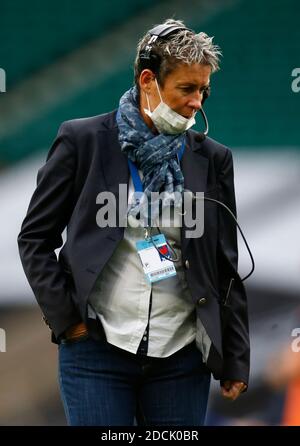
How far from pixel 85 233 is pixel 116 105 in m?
1.81

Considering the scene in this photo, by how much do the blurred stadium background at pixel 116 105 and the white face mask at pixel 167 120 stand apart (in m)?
1.68

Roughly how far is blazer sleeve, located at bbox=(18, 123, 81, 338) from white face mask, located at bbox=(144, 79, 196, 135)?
226 mm

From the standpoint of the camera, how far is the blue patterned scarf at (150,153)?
243 cm

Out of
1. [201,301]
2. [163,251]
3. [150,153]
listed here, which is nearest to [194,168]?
[150,153]

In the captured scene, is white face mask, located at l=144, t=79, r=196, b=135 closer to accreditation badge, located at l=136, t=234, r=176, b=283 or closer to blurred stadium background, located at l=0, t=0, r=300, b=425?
accreditation badge, located at l=136, t=234, r=176, b=283

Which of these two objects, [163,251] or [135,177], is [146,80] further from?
[163,251]

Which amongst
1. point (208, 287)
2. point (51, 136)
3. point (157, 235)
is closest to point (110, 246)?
point (157, 235)

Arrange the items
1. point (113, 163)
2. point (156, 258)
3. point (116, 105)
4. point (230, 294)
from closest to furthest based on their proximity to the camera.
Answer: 1. point (156, 258)
2. point (113, 163)
3. point (230, 294)
4. point (116, 105)

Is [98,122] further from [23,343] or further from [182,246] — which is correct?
[23,343]

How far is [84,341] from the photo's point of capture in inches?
95.0

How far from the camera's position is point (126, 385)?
2.41 meters

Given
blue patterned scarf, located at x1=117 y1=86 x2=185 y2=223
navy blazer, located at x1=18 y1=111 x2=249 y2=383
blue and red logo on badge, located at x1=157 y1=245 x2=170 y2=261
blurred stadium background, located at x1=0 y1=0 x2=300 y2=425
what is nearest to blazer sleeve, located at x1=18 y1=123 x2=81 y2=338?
navy blazer, located at x1=18 y1=111 x2=249 y2=383

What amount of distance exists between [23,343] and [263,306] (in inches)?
42.2

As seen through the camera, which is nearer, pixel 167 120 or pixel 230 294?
pixel 167 120
